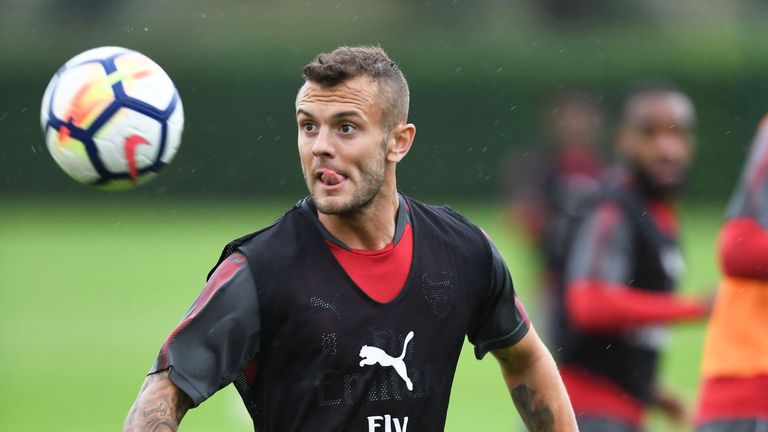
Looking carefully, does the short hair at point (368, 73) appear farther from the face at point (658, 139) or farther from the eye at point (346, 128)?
the face at point (658, 139)

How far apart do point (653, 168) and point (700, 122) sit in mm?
19979

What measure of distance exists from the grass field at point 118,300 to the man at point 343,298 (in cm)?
648

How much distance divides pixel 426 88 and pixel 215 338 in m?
23.7

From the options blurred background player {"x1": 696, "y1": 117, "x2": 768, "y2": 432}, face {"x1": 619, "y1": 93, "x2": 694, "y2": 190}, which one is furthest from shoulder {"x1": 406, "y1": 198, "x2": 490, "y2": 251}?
face {"x1": 619, "y1": 93, "x2": 694, "y2": 190}

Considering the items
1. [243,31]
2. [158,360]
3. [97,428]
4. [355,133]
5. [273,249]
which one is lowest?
[97,428]

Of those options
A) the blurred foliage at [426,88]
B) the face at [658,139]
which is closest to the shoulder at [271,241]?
the face at [658,139]

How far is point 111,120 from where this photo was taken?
4.99m

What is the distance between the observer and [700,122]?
26562 millimetres

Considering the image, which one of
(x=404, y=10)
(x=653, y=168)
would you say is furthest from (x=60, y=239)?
(x=653, y=168)

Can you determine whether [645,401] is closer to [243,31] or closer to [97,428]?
[97,428]

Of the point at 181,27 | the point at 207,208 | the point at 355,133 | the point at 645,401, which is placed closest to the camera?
the point at 355,133

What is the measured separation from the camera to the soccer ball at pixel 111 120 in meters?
5.00

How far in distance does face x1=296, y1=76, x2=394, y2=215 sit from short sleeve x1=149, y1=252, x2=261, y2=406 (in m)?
0.37

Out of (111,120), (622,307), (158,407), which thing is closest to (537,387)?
(158,407)
